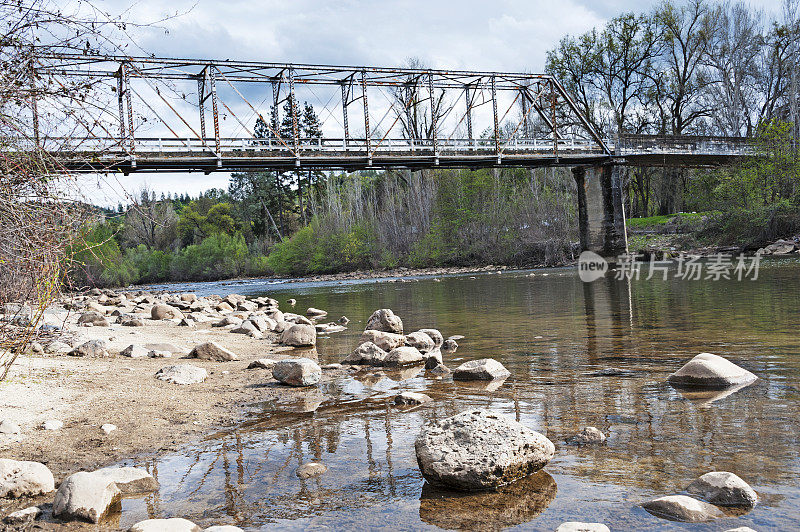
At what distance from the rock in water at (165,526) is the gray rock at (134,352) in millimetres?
6538

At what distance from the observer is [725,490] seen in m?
3.49

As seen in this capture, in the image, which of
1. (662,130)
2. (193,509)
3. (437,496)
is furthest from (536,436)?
(662,130)

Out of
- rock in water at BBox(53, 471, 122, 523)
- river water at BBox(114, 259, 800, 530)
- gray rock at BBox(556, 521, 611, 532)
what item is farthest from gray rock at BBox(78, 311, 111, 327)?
gray rock at BBox(556, 521, 611, 532)

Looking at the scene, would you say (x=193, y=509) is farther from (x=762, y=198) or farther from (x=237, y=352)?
(x=762, y=198)

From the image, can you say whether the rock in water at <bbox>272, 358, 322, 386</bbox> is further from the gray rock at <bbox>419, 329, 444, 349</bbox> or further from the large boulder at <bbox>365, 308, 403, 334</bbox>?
the large boulder at <bbox>365, 308, 403, 334</bbox>

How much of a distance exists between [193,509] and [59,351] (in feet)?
20.7

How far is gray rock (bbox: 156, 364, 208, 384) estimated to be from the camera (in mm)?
7699

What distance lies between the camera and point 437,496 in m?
3.97

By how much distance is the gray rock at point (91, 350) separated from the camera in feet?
29.2

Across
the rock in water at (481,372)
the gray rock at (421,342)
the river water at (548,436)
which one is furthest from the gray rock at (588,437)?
the gray rock at (421,342)

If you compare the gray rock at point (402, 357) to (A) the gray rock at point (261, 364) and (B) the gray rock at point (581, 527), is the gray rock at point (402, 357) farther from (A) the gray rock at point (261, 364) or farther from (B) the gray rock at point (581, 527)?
(B) the gray rock at point (581, 527)

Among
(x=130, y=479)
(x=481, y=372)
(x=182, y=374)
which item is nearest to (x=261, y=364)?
(x=182, y=374)

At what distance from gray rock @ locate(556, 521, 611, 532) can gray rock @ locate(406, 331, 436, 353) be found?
6814 mm

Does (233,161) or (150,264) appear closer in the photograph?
(233,161)
